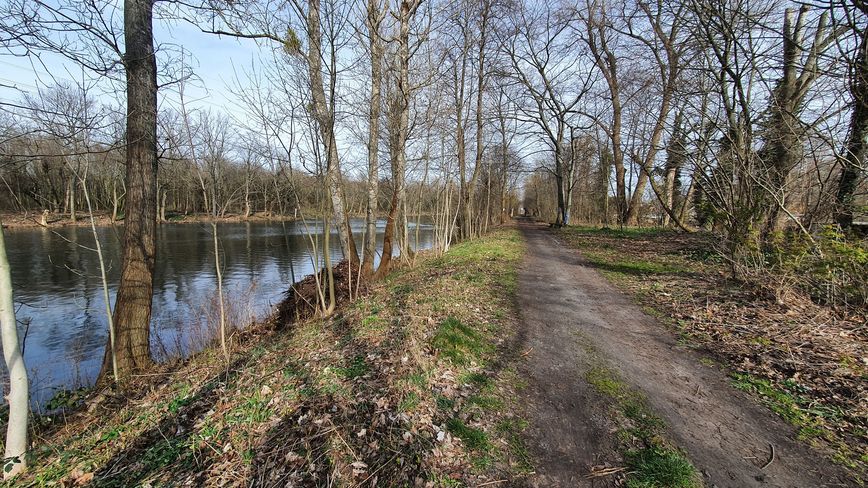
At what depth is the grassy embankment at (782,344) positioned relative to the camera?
3.02m

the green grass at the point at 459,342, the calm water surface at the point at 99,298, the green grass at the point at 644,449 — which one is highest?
the green grass at the point at 459,342

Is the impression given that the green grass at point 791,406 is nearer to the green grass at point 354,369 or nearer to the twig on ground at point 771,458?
the twig on ground at point 771,458

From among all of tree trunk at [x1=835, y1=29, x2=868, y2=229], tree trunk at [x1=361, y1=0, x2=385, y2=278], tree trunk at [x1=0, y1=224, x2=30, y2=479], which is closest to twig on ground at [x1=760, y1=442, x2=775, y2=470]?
tree trunk at [x1=835, y1=29, x2=868, y2=229]

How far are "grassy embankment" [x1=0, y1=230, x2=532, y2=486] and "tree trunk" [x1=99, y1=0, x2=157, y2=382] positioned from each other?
2.75 feet

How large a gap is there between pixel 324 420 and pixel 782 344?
17.2 ft

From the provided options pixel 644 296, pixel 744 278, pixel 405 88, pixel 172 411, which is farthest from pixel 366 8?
pixel 744 278

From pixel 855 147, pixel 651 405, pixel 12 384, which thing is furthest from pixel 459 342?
pixel 855 147

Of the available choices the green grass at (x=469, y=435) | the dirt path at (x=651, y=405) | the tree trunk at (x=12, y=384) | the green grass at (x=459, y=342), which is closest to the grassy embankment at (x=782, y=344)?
the dirt path at (x=651, y=405)

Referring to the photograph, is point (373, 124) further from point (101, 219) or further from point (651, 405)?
point (101, 219)

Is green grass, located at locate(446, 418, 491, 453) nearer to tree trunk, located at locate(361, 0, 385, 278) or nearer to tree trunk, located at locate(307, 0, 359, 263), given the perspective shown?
tree trunk, located at locate(307, 0, 359, 263)

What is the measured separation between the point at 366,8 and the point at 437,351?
634 cm

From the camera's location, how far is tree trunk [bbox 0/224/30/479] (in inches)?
120

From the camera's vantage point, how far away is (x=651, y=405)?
3402 mm

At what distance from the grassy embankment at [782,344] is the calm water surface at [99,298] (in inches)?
242
